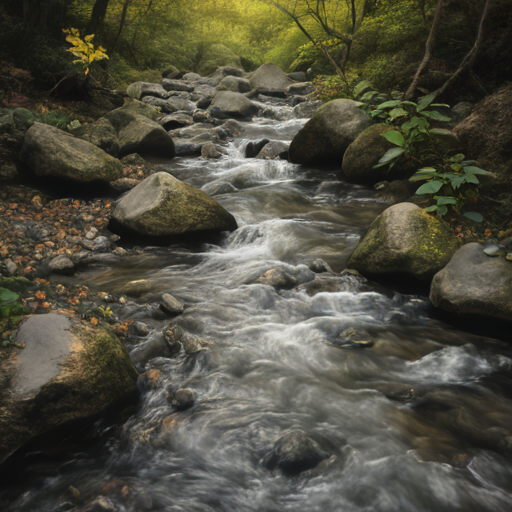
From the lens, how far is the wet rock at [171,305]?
170 inches

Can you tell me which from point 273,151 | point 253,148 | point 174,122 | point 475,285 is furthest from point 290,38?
point 475,285

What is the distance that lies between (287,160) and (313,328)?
632 cm

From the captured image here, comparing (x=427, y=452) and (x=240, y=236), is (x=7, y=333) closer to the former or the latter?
(x=427, y=452)

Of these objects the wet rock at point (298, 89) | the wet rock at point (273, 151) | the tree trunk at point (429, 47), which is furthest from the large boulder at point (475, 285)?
the wet rock at point (298, 89)

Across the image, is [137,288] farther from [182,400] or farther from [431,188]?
[431,188]

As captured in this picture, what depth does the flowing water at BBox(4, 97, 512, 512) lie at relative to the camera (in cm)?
247

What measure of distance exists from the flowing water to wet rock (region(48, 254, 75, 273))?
0.92ft

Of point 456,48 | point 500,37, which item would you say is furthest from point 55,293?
point 456,48

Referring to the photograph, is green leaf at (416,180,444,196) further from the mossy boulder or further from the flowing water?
the mossy boulder

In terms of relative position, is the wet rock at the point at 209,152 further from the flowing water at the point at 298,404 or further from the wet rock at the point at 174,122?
the flowing water at the point at 298,404

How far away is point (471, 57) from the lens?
7.18m

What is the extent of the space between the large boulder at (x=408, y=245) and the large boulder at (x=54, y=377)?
3086 millimetres

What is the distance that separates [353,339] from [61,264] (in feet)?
12.0

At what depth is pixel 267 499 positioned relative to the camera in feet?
8.02
